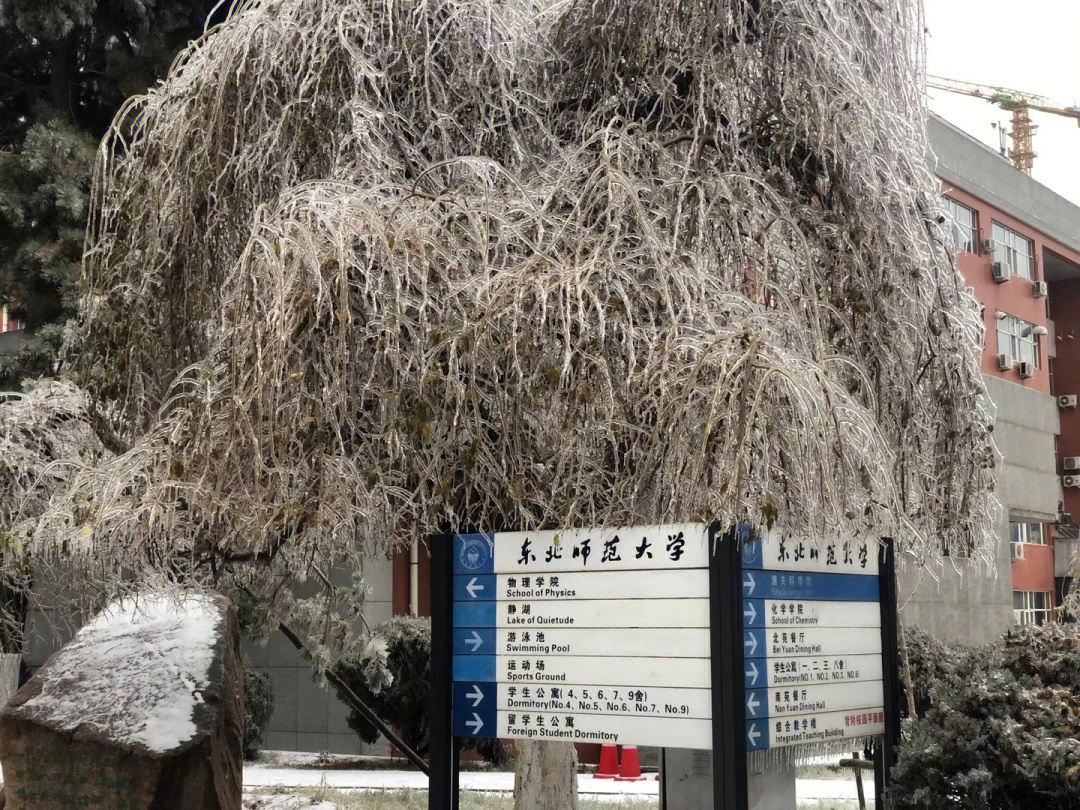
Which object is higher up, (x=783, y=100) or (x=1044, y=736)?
(x=783, y=100)

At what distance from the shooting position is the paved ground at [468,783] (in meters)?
13.7

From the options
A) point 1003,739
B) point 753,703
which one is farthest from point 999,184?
point 753,703

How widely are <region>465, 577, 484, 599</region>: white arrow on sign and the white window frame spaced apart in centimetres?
2718

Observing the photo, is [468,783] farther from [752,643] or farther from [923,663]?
[752,643]

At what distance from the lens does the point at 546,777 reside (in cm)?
895

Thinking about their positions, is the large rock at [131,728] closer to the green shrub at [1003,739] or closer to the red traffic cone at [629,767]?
the green shrub at [1003,739]

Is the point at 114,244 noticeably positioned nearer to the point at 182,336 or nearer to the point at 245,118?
the point at 182,336

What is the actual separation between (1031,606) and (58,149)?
26.7 meters

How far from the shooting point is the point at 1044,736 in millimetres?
6359

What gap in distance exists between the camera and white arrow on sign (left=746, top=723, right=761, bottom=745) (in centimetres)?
570

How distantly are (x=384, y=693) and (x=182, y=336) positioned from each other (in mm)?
8197

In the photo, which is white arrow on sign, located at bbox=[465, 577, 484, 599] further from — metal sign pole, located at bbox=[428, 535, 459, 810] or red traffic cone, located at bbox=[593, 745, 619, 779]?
red traffic cone, located at bbox=[593, 745, 619, 779]

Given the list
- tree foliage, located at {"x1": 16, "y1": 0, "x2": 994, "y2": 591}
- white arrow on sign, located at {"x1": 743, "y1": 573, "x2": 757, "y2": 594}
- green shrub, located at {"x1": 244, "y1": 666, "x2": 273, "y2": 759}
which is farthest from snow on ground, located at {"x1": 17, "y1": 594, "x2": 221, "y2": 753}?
green shrub, located at {"x1": 244, "y1": 666, "x2": 273, "y2": 759}

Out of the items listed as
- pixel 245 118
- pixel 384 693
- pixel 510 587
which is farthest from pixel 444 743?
pixel 384 693
